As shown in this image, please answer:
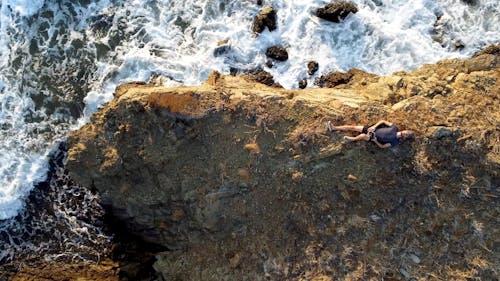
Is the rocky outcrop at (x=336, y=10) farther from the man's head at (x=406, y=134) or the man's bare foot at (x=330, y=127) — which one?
the man's head at (x=406, y=134)

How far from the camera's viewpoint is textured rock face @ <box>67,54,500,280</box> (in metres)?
12.2

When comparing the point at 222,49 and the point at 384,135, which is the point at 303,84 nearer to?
the point at 222,49

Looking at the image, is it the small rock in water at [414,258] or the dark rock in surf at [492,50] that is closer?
the small rock in water at [414,258]

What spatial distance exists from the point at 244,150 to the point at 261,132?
2.12ft

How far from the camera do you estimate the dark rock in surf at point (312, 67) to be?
655 inches

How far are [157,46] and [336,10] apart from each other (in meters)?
6.32

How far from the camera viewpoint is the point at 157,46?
58.0 ft

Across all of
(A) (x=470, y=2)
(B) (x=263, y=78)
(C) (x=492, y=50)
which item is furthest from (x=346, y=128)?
(A) (x=470, y=2)

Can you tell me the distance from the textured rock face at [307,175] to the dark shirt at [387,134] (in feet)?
1.27

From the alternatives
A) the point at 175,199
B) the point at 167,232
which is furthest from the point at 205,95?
the point at 167,232

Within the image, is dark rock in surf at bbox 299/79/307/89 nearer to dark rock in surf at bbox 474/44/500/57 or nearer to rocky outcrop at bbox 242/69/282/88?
rocky outcrop at bbox 242/69/282/88

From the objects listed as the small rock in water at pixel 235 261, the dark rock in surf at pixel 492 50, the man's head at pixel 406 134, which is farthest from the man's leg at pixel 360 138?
the dark rock in surf at pixel 492 50

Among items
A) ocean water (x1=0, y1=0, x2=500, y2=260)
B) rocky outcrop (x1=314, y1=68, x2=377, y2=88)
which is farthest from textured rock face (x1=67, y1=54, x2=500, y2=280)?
ocean water (x1=0, y1=0, x2=500, y2=260)

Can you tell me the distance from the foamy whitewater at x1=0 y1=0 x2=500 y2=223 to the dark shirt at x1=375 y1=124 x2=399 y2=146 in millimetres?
4832
